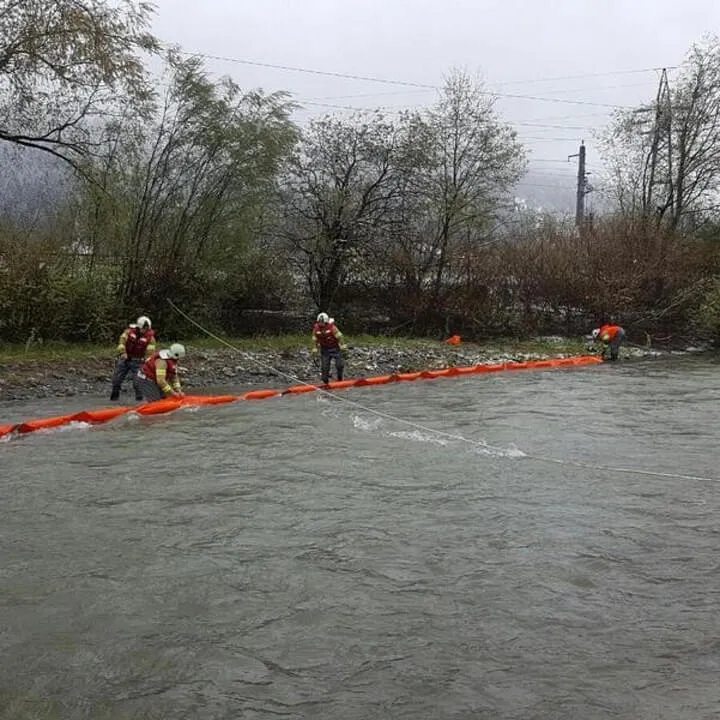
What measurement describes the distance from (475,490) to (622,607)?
2.99m

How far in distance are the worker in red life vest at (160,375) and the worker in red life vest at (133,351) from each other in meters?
1.29

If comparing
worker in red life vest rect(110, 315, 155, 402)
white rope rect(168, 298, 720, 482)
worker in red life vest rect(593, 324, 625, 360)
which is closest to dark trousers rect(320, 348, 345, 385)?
white rope rect(168, 298, 720, 482)

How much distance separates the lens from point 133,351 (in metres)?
14.1

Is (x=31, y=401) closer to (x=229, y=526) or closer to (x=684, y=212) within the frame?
(x=229, y=526)

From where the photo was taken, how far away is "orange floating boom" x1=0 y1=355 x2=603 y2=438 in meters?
11.2

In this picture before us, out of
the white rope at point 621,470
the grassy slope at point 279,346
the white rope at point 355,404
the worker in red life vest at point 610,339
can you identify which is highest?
the worker in red life vest at point 610,339

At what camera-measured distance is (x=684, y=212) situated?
105 ft

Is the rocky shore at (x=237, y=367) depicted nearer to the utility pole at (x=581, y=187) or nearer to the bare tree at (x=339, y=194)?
the bare tree at (x=339, y=194)

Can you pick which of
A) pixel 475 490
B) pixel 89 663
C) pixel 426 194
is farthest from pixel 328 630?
pixel 426 194

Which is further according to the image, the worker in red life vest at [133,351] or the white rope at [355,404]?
the worker in red life vest at [133,351]

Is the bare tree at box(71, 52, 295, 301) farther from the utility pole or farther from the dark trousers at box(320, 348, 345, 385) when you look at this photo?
the utility pole

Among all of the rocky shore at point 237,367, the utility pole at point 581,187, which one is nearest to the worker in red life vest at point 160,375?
the rocky shore at point 237,367

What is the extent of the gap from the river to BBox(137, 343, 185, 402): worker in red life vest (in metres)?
1.33

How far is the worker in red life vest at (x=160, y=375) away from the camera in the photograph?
12.3 m
